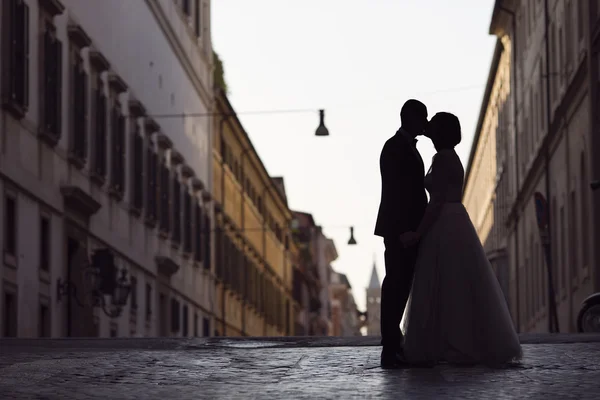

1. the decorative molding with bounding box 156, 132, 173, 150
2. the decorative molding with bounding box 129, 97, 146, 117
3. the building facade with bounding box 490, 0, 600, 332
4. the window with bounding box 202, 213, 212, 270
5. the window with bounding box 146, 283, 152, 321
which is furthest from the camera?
the window with bounding box 202, 213, 212, 270

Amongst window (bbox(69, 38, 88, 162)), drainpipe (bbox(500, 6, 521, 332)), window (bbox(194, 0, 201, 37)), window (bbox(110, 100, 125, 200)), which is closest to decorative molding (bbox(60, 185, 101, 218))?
window (bbox(69, 38, 88, 162))

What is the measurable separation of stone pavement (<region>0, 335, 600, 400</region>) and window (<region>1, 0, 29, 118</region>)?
10641 mm

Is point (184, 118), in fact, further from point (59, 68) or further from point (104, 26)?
point (59, 68)

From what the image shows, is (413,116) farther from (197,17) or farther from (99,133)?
(197,17)

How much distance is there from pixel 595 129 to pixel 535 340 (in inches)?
650

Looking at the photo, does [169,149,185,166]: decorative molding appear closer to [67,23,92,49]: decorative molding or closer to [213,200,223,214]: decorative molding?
[213,200,223,214]: decorative molding

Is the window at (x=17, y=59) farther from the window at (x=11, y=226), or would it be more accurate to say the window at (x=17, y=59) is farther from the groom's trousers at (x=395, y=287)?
the groom's trousers at (x=395, y=287)

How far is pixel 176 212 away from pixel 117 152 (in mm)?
9961

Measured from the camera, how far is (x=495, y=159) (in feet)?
235

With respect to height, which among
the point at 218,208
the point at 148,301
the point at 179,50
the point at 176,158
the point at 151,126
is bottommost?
the point at 148,301

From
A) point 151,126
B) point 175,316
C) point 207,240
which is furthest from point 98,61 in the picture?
point 207,240

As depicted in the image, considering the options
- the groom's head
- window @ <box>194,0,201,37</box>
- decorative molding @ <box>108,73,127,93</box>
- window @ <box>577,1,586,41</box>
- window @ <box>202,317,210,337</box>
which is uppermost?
window @ <box>194,0,201,37</box>

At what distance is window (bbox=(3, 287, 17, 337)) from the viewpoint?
26984 mm

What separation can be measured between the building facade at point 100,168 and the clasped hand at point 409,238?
15.0 metres
